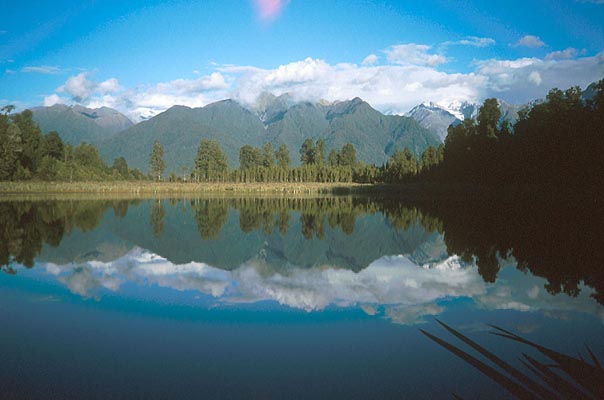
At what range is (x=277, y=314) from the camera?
28.3 feet

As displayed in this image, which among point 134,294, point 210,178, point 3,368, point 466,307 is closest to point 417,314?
point 466,307

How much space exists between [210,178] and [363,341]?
127853 millimetres

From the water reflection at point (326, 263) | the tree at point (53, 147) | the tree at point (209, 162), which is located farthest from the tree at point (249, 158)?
the water reflection at point (326, 263)

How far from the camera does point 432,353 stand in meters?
6.58

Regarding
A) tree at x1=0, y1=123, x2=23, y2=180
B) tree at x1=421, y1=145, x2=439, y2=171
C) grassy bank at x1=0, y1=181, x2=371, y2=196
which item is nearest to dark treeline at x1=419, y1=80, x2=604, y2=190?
tree at x1=421, y1=145, x2=439, y2=171

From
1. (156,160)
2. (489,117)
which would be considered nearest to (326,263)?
(489,117)

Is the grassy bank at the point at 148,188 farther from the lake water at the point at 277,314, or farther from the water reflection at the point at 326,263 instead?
the lake water at the point at 277,314

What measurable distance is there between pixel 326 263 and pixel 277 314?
5.82 meters

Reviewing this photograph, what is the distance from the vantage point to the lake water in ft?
18.3

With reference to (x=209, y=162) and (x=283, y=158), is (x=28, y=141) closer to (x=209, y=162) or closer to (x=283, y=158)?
(x=209, y=162)

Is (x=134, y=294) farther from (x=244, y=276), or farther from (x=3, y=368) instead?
(x=3, y=368)

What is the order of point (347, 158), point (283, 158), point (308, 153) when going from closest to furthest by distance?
point (283, 158)
point (308, 153)
point (347, 158)

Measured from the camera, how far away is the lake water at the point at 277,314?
558 centimetres

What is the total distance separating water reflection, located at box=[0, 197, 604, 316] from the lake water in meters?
0.08
